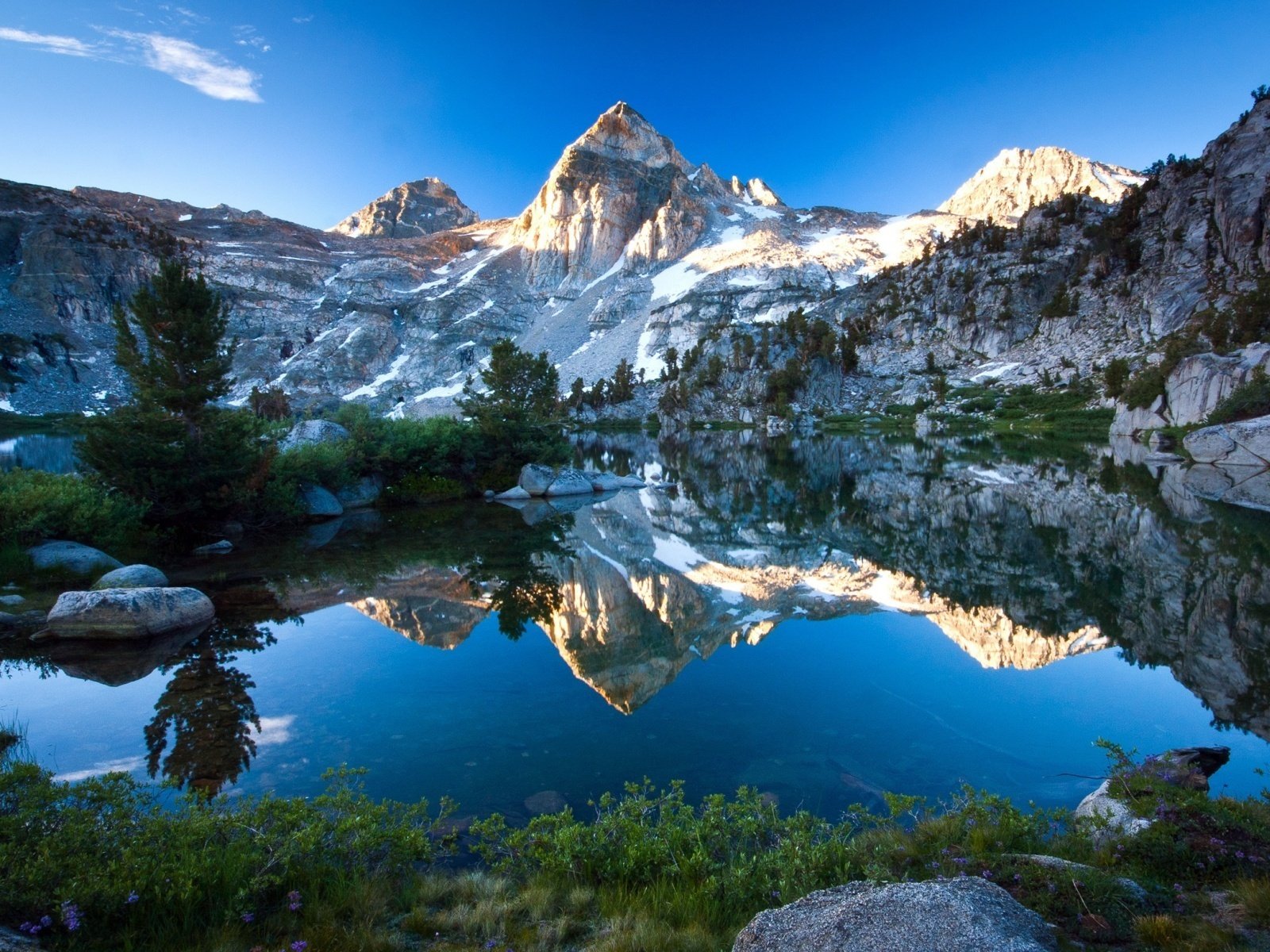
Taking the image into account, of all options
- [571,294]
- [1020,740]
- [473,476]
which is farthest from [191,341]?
[571,294]

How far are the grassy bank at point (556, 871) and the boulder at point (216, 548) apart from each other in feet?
48.6

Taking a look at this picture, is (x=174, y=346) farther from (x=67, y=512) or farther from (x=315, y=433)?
(x=315, y=433)

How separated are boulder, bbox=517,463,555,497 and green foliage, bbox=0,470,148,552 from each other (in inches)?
606

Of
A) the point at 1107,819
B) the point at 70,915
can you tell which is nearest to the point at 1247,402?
the point at 1107,819

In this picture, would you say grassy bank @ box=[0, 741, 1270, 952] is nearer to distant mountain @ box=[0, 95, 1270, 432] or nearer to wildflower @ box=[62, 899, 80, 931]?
wildflower @ box=[62, 899, 80, 931]

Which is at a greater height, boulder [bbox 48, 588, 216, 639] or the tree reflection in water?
boulder [bbox 48, 588, 216, 639]

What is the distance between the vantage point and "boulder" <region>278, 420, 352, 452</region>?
26.5m

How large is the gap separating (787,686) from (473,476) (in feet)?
79.4

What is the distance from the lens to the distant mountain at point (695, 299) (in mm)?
83562

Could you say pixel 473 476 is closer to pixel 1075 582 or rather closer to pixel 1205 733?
pixel 1075 582

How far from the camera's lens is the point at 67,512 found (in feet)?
47.3

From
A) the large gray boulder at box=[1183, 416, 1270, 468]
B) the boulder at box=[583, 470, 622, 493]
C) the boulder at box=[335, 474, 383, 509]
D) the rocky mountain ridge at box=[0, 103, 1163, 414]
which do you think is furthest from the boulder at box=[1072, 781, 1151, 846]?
the rocky mountain ridge at box=[0, 103, 1163, 414]

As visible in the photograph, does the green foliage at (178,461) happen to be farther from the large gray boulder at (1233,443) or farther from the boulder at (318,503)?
the large gray boulder at (1233,443)

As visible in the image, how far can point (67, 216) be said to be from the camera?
149m
